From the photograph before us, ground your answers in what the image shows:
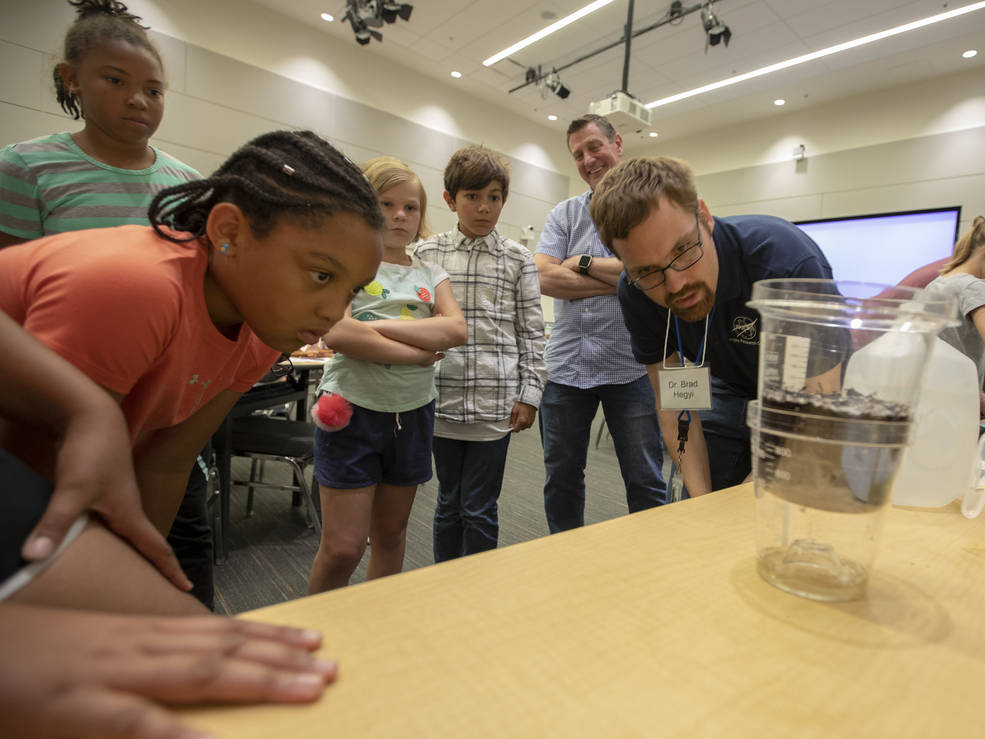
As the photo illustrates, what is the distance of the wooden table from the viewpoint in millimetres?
376

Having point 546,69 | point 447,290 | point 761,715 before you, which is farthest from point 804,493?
point 546,69

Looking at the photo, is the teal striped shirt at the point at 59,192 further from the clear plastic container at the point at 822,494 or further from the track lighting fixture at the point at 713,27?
the track lighting fixture at the point at 713,27

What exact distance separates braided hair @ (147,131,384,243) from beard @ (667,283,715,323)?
0.70 m

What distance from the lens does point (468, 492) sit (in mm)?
1762

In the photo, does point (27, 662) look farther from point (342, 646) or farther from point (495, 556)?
point (495, 556)

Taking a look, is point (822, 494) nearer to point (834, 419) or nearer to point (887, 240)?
point (834, 419)

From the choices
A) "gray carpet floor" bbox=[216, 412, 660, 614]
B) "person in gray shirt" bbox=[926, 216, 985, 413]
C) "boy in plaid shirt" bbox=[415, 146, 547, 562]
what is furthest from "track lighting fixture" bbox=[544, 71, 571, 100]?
"boy in plaid shirt" bbox=[415, 146, 547, 562]

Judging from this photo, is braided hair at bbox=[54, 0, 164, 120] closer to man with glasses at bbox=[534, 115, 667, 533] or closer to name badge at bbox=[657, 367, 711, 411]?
man with glasses at bbox=[534, 115, 667, 533]

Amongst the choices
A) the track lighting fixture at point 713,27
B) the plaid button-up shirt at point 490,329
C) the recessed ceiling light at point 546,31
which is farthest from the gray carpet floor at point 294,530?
the recessed ceiling light at point 546,31

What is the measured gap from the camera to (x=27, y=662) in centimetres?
30

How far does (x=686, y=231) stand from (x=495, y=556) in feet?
2.84

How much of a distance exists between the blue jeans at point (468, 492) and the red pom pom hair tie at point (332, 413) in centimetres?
47

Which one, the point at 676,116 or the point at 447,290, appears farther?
the point at 676,116

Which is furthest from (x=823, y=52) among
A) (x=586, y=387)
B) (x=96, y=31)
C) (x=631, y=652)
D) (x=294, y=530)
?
(x=631, y=652)
